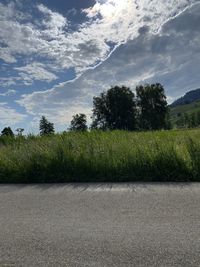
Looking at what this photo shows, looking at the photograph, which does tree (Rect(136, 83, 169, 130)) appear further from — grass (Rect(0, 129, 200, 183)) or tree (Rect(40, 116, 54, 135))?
grass (Rect(0, 129, 200, 183))

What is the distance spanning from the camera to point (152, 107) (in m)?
83.0

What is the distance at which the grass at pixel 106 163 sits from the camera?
710 centimetres

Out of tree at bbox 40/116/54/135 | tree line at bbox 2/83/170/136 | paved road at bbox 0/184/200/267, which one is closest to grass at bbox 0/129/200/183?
paved road at bbox 0/184/200/267

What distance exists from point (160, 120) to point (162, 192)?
7642 cm

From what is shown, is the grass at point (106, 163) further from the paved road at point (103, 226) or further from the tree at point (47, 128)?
the tree at point (47, 128)

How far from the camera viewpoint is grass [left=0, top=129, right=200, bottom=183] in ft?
23.3

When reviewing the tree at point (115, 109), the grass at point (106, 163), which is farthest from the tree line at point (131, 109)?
the grass at point (106, 163)

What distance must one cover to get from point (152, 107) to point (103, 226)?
262 ft

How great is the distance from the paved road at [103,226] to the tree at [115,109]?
7281 cm

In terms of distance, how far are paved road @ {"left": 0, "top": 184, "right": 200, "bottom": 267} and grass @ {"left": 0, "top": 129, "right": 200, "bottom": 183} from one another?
2.32 feet

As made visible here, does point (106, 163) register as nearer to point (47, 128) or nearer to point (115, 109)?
point (47, 128)

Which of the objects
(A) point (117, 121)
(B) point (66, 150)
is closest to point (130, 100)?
(A) point (117, 121)

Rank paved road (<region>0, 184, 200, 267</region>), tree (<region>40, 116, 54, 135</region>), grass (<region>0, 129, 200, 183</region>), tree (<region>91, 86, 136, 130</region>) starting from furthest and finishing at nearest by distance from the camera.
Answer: tree (<region>91, 86, 136, 130</region>), tree (<region>40, 116, 54, 135</region>), grass (<region>0, 129, 200, 183</region>), paved road (<region>0, 184, 200, 267</region>)

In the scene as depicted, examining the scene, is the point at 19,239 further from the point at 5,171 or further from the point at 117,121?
the point at 117,121
